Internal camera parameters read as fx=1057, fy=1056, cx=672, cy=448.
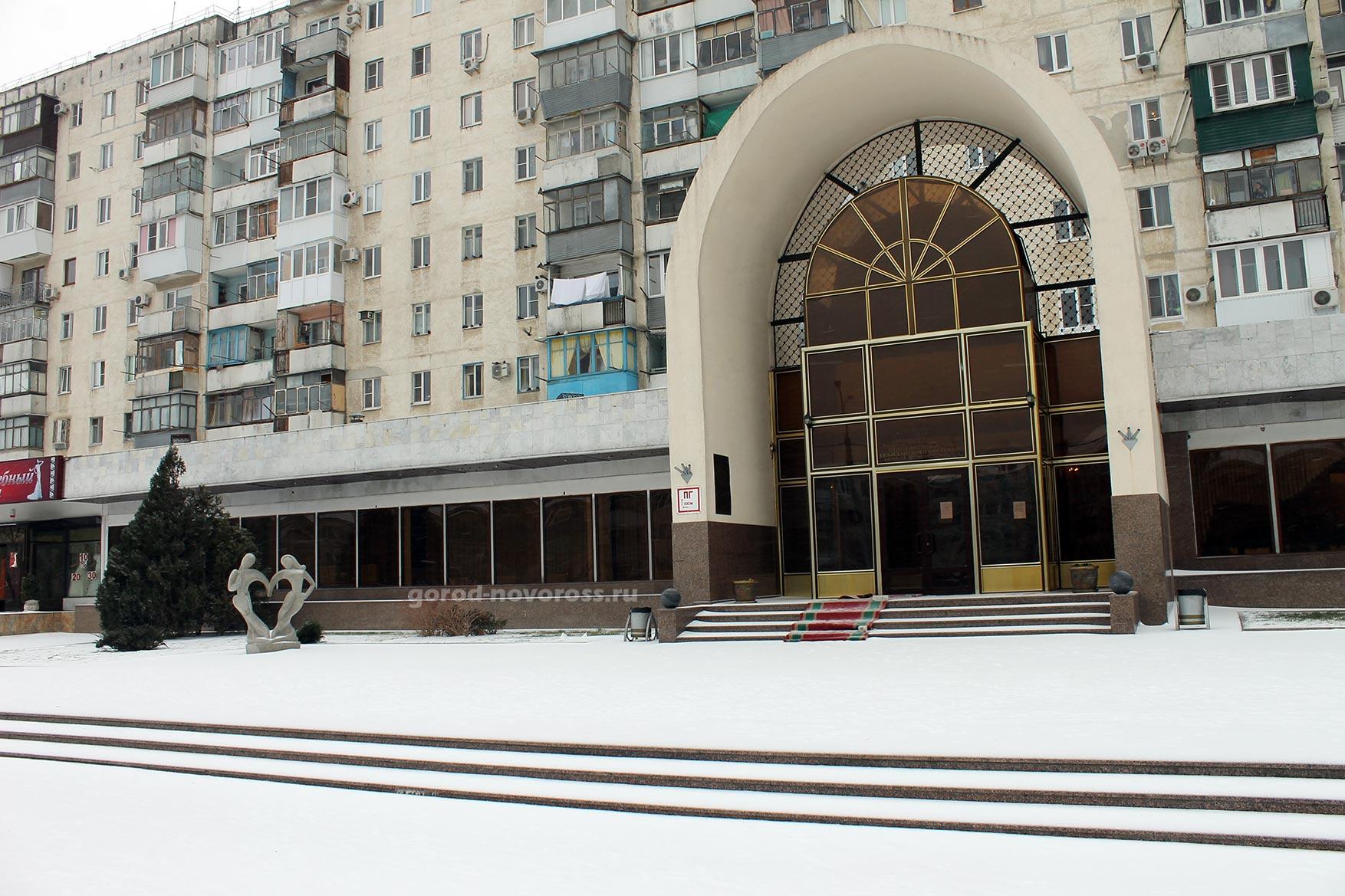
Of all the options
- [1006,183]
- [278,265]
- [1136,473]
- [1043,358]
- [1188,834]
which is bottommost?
[1188,834]

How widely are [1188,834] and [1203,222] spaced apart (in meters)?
25.6

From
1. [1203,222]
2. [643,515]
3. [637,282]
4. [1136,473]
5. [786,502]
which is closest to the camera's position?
[1136,473]

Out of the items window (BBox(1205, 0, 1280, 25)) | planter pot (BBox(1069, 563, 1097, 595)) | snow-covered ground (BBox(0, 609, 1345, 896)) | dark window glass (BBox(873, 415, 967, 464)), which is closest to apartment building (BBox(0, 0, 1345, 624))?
dark window glass (BBox(873, 415, 967, 464))

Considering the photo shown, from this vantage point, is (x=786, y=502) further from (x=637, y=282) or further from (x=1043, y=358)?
(x=637, y=282)

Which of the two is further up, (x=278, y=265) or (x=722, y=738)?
(x=278, y=265)

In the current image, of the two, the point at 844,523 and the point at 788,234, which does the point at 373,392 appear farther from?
the point at 844,523

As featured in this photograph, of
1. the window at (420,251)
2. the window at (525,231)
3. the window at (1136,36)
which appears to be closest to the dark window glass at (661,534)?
the window at (525,231)

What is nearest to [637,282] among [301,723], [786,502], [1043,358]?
[786,502]

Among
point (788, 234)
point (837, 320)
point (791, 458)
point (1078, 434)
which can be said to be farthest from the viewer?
point (788, 234)

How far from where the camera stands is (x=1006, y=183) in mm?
21922

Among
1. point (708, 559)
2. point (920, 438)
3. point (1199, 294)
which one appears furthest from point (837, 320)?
point (1199, 294)

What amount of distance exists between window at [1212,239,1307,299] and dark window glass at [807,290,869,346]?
38.4 feet

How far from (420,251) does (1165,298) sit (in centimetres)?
2440

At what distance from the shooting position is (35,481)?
3297 cm
